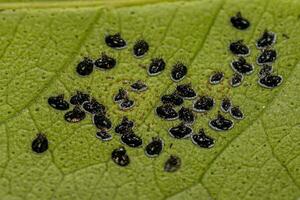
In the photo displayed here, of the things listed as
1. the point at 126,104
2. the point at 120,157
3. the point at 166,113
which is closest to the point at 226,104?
the point at 166,113

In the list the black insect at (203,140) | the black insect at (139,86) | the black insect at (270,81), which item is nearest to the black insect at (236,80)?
the black insect at (270,81)

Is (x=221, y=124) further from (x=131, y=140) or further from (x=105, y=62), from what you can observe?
(x=105, y=62)

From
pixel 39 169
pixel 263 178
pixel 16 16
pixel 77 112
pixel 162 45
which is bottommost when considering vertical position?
pixel 263 178

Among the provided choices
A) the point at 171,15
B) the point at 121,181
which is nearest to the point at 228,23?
the point at 171,15

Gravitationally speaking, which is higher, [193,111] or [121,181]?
[193,111]

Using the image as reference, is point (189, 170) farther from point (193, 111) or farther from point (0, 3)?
point (0, 3)

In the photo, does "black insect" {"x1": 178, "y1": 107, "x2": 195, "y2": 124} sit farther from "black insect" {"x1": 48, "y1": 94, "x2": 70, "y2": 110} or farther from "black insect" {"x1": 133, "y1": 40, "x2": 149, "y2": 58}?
"black insect" {"x1": 48, "y1": 94, "x2": 70, "y2": 110}

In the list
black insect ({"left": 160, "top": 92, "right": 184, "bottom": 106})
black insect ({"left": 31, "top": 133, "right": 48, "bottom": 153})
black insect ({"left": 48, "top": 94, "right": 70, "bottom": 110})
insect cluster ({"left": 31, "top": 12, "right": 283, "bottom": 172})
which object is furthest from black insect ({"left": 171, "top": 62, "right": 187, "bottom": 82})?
black insect ({"left": 31, "top": 133, "right": 48, "bottom": 153})
